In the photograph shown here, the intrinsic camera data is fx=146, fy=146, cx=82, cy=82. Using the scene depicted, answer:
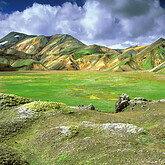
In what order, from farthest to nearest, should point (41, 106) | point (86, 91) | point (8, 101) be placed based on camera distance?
point (86, 91) → point (8, 101) → point (41, 106)

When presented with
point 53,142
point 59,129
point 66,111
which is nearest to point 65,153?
point 53,142

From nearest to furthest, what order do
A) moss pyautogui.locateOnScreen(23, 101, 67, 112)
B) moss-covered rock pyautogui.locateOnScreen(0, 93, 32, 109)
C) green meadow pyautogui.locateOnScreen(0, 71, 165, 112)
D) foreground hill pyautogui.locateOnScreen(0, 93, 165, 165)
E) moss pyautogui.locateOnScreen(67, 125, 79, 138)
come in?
foreground hill pyautogui.locateOnScreen(0, 93, 165, 165)
moss pyautogui.locateOnScreen(67, 125, 79, 138)
moss pyautogui.locateOnScreen(23, 101, 67, 112)
moss-covered rock pyautogui.locateOnScreen(0, 93, 32, 109)
green meadow pyautogui.locateOnScreen(0, 71, 165, 112)

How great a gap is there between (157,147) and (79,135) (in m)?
5.37

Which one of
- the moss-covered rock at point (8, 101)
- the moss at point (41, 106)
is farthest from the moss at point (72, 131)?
the moss-covered rock at point (8, 101)

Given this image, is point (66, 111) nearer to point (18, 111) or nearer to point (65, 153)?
point (18, 111)

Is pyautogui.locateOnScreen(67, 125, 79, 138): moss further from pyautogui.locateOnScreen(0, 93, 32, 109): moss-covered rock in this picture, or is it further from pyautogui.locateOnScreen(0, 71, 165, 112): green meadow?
pyautogui.locateOnScreen(0, 71, 165, 112): green meadow

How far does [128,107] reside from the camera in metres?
25.1

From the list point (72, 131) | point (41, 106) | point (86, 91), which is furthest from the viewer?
point (86, 91)

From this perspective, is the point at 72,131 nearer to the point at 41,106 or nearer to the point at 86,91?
the point at 41,106

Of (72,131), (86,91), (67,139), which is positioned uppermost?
(72,131)

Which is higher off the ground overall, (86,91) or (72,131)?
(72,131)

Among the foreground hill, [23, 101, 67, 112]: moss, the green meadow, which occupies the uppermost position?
[23, 101, 67, 112]: moss

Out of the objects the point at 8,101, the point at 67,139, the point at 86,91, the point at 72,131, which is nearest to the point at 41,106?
the point at 8,101

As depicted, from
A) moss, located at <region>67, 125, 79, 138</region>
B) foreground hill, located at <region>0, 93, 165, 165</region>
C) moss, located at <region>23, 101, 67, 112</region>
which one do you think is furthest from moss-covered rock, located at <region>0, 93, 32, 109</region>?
moss, located at <region>67, 125, 79, 138</region>
